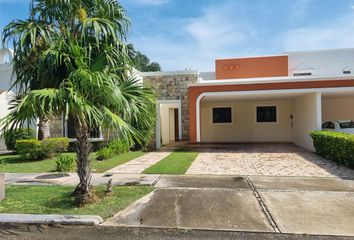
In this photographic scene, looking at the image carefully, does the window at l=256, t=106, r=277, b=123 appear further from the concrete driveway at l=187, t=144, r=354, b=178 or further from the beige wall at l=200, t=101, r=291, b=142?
the concrete driveway at l=187, t=144, r=354, b=178

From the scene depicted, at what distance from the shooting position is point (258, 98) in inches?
754

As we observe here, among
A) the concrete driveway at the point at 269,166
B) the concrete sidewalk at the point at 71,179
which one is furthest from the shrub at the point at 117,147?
the concrete sidewalk at the point at 71,179

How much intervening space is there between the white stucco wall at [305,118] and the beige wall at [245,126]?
1.10 metres

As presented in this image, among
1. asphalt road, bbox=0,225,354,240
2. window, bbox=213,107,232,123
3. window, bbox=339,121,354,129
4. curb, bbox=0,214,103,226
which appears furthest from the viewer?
window, bbox=213,107,232,123

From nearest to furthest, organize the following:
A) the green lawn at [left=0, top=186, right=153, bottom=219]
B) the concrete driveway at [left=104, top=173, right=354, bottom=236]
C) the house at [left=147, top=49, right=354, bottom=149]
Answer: the concrete driveway at [left=104, top=173, right=354, bottom=236], the green lawn at [left=0, top=186, right=153, bottom=219], the house at [left=147, top=49, right=354, bottom=149]

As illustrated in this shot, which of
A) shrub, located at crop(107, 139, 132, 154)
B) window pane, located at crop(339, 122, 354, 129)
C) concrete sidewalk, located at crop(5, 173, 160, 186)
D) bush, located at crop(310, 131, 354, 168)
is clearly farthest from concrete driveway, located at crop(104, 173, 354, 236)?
window pane, located at crop(339, 122, 354, 129)

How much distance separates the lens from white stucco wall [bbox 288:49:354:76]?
2383 centimetres

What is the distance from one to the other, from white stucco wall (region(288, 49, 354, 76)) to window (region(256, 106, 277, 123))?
4.64m

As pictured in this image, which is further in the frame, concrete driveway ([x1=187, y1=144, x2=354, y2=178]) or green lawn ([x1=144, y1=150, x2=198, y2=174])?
green lawn ([x1=144, y1=150, x2=198, y2=174])

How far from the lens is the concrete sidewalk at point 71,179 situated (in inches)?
343

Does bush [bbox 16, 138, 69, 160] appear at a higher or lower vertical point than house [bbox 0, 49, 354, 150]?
lower

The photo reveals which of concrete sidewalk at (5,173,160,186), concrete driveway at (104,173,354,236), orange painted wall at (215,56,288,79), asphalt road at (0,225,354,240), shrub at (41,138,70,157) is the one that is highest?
orange painted wall at (215,56,288,79)

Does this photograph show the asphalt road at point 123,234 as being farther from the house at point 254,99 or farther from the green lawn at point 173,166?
the house at point 254,99

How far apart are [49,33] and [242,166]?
7.95 meters
